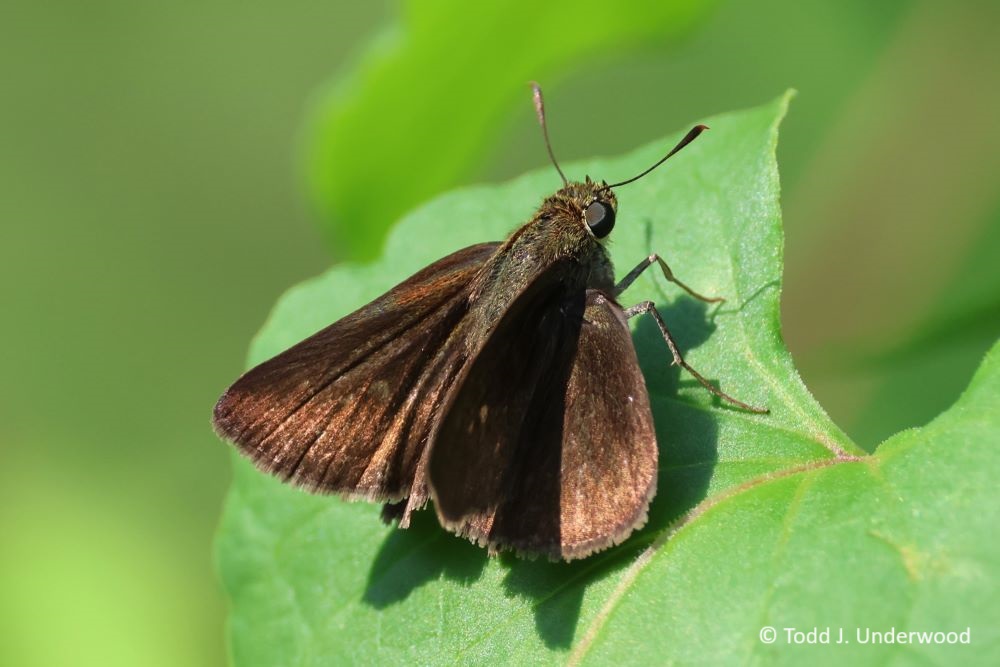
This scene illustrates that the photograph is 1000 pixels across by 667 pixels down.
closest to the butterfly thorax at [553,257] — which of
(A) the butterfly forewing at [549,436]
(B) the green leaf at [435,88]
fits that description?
(A) the butterfly forewing at [549,436]

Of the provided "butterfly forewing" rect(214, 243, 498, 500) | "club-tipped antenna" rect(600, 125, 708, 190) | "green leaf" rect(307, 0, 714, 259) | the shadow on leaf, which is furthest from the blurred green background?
the shadow on leaf

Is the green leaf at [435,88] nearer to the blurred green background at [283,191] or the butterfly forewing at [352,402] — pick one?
the blurred green background at [283,191]

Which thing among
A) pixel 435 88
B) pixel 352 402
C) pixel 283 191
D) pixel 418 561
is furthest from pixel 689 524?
pixel 283 191

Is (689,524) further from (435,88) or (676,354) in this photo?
(435,88)

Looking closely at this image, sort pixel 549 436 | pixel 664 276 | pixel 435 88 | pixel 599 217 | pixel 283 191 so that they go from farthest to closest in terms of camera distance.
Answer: pixel 283 191 < pixel 435 88 < pixel 664 276 < pixel 599 217 < pixel 549 436

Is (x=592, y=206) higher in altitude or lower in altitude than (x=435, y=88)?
lower
